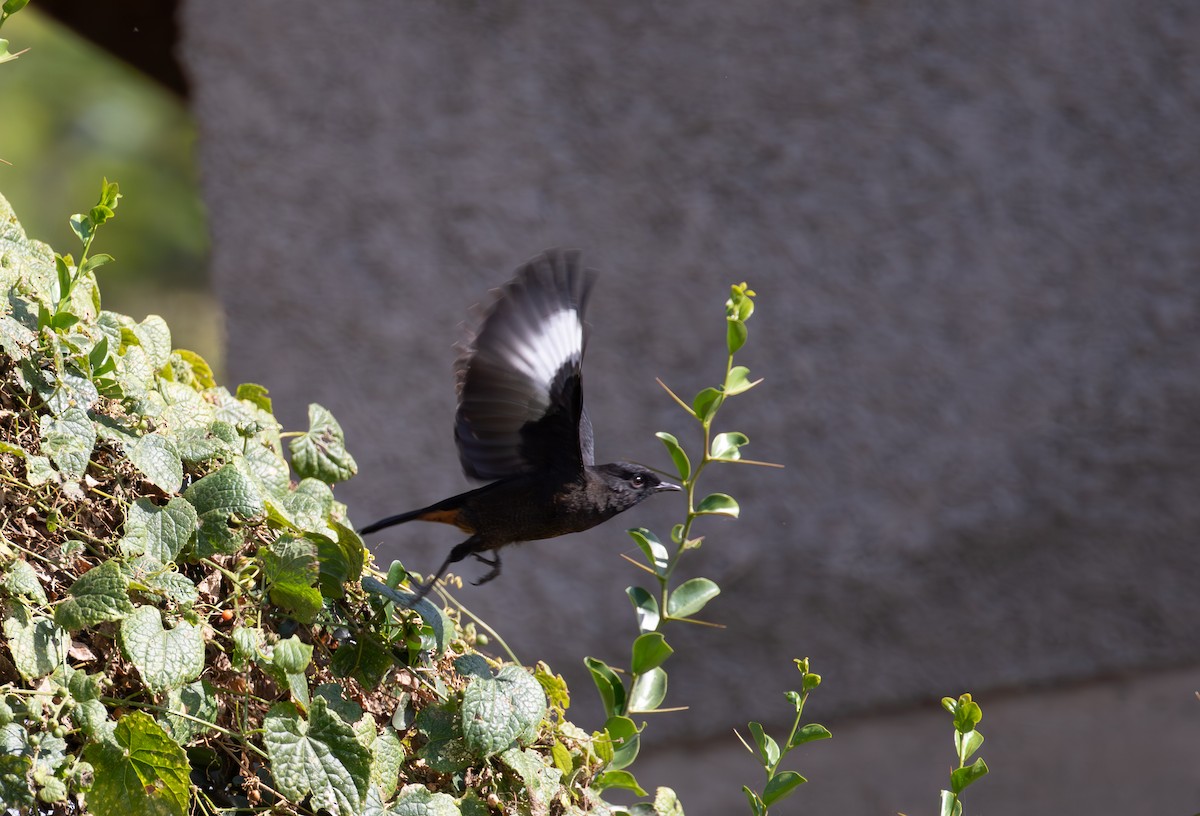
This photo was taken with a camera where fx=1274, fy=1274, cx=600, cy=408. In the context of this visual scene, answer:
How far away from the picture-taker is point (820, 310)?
4.10 m

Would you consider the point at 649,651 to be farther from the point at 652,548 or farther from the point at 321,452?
the point at 321,452

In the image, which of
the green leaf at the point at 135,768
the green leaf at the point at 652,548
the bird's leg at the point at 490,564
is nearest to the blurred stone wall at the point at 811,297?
the bird's leg at the point at 490,564

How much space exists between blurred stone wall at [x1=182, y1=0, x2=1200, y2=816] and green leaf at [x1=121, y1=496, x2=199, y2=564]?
114 inches

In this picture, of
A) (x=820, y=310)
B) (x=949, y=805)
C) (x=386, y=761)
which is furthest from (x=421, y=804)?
(x=820, y=310)

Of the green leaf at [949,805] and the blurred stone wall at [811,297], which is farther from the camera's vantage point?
the blurred stone wall at [811,297]

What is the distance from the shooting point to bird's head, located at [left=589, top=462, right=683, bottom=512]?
2.26 m

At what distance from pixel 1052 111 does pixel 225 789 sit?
354 cm

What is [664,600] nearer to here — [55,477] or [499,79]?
[55,477]

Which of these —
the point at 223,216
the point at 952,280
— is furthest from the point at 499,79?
the point at 952,280

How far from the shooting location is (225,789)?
4.28 ft

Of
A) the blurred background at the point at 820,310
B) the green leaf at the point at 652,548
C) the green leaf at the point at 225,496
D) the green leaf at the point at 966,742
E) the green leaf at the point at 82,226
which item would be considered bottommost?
the green leaf at the point at 966,742

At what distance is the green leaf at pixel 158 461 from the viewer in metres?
A: 1.32

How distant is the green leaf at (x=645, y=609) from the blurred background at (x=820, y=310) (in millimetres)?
2545

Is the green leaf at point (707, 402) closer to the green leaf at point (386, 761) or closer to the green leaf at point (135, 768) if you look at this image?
the green leaf at point (386, 761)
